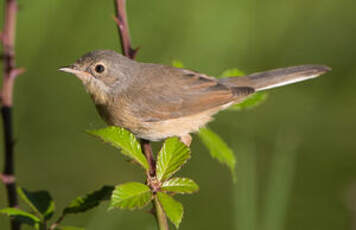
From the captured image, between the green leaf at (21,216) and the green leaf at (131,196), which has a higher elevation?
the green leaf at (131,196)

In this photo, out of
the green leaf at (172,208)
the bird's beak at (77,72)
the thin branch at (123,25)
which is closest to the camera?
the green leaf at (172,208)

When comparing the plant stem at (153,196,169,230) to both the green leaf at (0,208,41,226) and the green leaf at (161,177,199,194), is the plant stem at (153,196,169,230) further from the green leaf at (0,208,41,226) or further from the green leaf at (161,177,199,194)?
the green leaf at (0,208,41,226)

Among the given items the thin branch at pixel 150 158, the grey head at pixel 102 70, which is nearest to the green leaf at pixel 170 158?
the thin branch at pixel 150 158

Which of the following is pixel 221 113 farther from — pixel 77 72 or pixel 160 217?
pixel 160 217

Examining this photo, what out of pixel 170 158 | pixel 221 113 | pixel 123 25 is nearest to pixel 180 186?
pixel 170 158

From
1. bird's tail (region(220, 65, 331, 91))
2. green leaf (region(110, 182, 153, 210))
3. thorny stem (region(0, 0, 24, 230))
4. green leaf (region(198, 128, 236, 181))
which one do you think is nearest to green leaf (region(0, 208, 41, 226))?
thorny stem (region(0, 0, 24, 230))

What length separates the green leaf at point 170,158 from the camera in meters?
2.33

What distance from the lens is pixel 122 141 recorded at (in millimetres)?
2348

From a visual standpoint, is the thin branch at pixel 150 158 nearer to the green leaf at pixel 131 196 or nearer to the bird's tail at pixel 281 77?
the green leaf at pixel 131 196

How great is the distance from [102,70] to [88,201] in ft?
5.27

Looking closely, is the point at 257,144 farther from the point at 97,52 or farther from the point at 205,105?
the point at 97,52

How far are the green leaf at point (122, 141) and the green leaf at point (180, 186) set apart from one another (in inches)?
5.4

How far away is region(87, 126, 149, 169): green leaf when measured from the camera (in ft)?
7.63

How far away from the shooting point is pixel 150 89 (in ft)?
13.0
